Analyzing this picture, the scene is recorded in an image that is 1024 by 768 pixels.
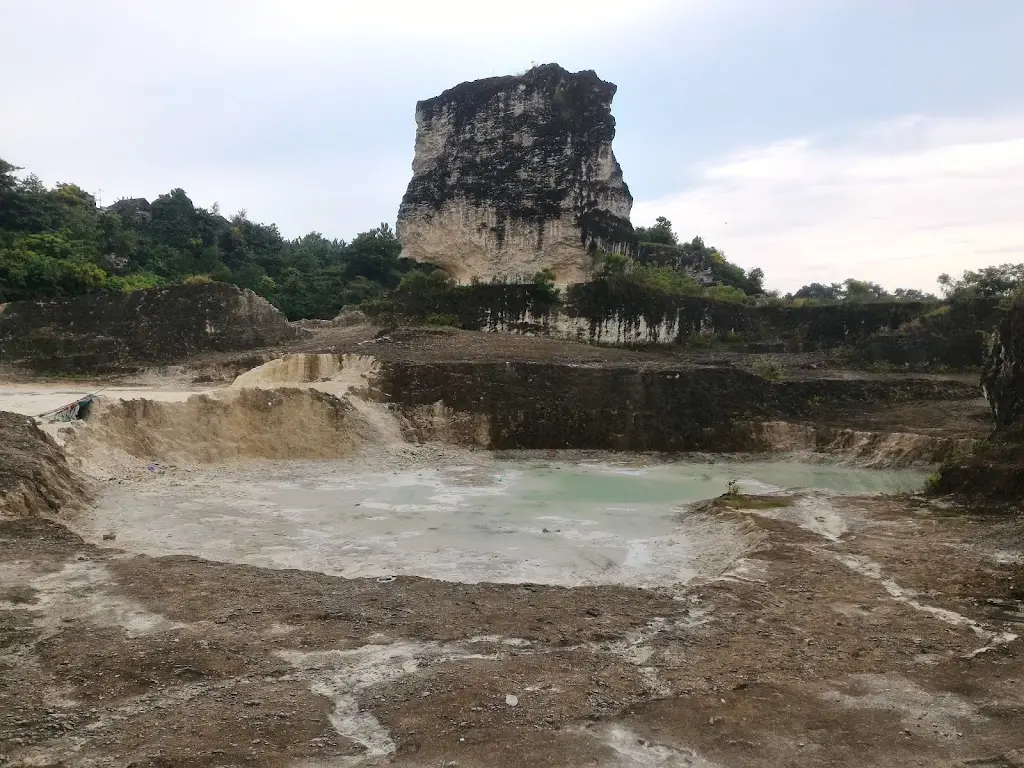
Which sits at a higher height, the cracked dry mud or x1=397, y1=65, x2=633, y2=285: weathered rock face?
x1=397, y1=65, x2=633, y2=285: weathered rock face

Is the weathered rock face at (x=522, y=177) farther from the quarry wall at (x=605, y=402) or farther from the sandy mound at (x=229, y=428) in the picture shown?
the sandy mound at (x=229, y=428)

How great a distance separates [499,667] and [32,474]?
362 inches

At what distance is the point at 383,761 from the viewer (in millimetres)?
4234

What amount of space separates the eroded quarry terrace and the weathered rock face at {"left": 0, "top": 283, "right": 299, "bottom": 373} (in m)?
7.10

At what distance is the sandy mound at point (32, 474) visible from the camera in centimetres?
1010

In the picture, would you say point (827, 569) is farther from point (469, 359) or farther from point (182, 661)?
point (469, 359)

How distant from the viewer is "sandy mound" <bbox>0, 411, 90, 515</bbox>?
10.1 metres

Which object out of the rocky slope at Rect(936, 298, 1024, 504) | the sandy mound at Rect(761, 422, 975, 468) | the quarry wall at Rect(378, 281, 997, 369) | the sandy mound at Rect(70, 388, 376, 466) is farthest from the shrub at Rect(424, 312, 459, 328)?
the rocky slope at Rect(936, 298, 1024, 504)

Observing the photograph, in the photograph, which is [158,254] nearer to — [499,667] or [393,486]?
[393,486]

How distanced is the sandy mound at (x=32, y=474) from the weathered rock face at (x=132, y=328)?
44.3ft

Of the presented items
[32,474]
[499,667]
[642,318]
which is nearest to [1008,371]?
[499,667]

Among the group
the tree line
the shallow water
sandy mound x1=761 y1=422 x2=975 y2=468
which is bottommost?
the shallow water

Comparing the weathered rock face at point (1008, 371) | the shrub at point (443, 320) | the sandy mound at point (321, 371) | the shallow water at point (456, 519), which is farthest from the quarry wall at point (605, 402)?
the shrub at point (443, 320)

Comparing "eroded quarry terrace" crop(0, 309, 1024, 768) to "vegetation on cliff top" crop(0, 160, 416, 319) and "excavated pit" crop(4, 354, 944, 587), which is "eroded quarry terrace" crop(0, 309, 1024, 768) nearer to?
"excavated pit" crop(4, 354, 944, 587)
